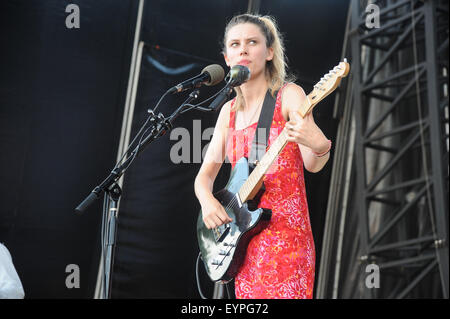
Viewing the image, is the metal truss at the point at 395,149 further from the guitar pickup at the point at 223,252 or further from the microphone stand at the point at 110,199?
the microphone stand at the point at 110,199

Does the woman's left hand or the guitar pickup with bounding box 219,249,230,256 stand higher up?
the woman's left hand

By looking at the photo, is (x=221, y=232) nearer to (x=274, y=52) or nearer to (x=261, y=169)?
(x=261, y=169)

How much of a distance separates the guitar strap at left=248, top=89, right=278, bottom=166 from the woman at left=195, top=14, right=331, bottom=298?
22mm

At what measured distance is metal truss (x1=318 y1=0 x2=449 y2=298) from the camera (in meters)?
5.01

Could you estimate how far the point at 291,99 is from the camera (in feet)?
7.63

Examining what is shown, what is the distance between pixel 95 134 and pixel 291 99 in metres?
2.37

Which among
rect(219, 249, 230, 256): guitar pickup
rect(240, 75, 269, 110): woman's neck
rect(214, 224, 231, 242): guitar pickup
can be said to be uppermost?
rect(240, 75, 269, 110): woman's neck

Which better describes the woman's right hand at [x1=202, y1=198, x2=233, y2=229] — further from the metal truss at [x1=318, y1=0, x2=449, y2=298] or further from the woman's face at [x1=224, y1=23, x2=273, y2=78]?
the metal truss at [x1=318, y1=0, x2=449, y2=298]

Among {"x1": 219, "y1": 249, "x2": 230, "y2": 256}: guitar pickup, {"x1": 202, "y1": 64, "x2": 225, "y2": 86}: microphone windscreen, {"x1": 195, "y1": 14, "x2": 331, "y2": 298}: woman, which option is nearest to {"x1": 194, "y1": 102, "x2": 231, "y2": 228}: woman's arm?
{"x1": 195, "y1": 14, "x2": 331, "y2": 298}: woman

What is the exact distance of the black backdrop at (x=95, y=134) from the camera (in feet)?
13.4

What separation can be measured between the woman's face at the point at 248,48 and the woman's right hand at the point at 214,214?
0.55 m

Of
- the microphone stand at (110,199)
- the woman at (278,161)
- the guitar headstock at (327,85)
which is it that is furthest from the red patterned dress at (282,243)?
the microphone stand at (110,199)

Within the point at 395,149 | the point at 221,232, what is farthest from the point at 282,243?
the point at 395,149

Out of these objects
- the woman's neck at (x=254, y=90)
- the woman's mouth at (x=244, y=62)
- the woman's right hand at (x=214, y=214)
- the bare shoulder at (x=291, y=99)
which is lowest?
the woman's right hand at (x=214, y=214)
